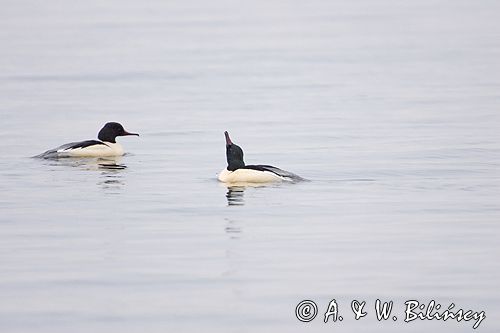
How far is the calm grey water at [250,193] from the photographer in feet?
38.6

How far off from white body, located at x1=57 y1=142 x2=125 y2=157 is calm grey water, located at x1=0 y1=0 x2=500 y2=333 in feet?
0.79

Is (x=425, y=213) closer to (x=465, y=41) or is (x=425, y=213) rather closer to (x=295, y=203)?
(x=295, y=203)

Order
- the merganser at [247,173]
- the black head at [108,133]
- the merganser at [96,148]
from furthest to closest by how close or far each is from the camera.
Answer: the black head at [108,133], the merganser at [96,148], the merganser at [247,173]

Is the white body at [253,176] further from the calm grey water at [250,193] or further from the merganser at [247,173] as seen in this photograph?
the calm grey water at [250,193]

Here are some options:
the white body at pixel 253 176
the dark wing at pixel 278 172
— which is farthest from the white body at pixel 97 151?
the dark wing at pixel 278 172

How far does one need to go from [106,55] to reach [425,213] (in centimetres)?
2710

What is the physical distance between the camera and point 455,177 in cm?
1816

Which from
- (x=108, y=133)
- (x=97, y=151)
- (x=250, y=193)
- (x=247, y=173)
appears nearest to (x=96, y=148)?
(x=97, y=151)

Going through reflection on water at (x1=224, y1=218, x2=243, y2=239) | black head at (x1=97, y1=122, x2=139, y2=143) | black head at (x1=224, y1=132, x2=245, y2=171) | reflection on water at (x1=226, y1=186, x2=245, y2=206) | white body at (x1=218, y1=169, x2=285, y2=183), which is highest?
black head at (x1=97, y1=122, x2=139, y2=143)

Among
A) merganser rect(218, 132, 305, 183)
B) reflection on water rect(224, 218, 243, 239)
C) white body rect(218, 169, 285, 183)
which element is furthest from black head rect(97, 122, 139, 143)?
reflection on water rect(224, 218, 243, 239)

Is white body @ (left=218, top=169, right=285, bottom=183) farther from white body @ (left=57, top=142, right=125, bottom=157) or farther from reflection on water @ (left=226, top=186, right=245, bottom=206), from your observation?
white body @ (left=57, top=142, right=125, bottom=157)

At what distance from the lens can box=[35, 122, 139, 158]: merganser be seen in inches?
811

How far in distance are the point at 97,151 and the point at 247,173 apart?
3984 millimetres

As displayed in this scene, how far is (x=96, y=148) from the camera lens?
833 inches
